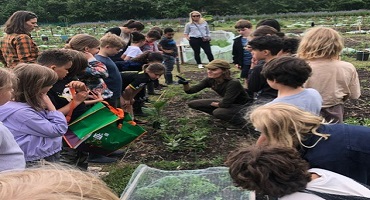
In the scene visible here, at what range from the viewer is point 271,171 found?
1.56 m

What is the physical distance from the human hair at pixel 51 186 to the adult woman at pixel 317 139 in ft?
3.93

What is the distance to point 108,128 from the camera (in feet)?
11.5

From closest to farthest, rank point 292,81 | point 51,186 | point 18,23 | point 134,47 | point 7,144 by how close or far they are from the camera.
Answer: point 51,186, point 7,144, point 292,81, point 18,23, point 134,47

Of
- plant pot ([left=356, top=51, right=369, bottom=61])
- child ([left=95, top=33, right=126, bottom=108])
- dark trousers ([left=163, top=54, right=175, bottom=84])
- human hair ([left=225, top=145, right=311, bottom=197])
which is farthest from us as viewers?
plant pot ([left=356, top=51, right=369, bottom=61])

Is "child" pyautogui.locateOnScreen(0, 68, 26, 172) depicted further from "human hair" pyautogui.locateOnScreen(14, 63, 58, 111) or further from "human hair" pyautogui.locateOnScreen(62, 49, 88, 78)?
"human hair" pyautogui.locateOnScreen(62, 49, 88, 78)

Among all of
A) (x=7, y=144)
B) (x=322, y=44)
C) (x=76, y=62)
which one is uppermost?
(x=322, y=44)

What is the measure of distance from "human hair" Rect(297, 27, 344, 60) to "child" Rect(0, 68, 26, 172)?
91.3 inches

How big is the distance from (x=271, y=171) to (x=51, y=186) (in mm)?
1022

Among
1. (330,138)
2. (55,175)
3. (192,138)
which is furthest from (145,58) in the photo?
(55,175)

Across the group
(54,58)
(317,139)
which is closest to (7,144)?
(54,58)

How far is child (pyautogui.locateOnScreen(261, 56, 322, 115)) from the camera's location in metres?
2.59

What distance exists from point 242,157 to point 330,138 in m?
0.61

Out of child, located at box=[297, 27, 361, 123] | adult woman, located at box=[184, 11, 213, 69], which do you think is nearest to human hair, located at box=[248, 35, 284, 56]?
child, located at box=[297, 27, 361, 123]

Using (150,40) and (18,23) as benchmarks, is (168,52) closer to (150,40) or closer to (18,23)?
(150,40)
